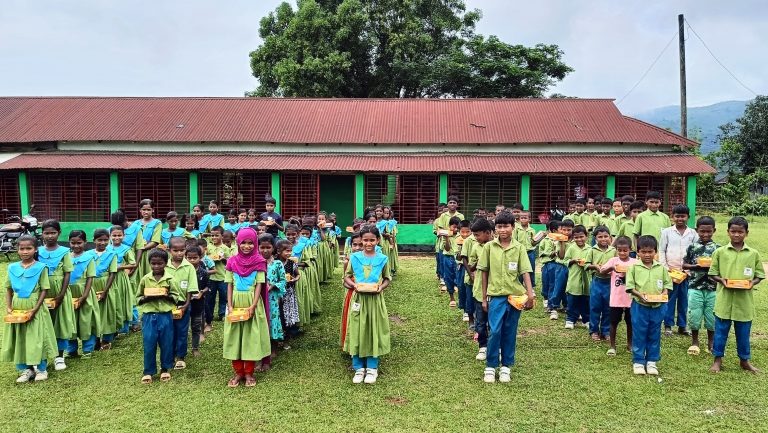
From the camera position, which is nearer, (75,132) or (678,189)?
(678,189)

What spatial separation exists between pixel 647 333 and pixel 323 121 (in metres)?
13.6

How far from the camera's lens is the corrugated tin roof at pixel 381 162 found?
47.1 feet

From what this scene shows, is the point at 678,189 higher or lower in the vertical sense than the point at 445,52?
lower

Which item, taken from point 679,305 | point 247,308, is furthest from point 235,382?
point 679,305

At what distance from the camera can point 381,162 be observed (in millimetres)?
15031

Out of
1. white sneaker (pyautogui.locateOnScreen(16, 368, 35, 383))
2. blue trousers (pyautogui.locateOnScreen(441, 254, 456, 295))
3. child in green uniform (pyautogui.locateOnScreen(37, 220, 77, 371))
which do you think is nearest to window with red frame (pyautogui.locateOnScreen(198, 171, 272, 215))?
blue trousers (pyautogui.locateOnScreen(441, 254, 456, 295))

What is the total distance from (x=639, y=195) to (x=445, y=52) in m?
16.2

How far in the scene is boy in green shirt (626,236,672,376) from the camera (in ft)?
16.9

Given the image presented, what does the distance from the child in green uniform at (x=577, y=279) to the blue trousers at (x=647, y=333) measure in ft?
4.42

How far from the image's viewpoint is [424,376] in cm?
515

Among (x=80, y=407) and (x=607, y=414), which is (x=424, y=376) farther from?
(x=80, y=407)

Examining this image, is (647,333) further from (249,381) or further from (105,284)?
(105,284)

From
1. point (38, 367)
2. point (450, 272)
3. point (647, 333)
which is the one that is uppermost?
point (450, 272)

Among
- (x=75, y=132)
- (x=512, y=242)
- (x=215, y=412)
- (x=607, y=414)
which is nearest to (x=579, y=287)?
(x=512, y=242)
